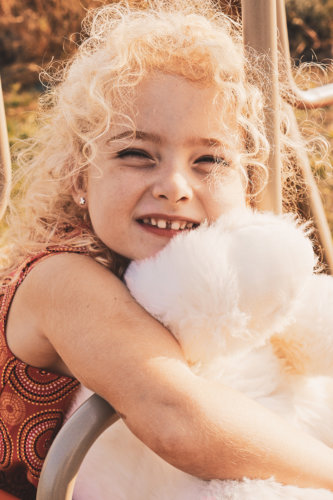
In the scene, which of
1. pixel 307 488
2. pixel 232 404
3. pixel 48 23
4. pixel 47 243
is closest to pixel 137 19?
pixel 47 243

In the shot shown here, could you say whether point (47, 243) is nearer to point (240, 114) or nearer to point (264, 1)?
point (240, 114)

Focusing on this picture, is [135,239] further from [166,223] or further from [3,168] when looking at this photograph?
[3,168]

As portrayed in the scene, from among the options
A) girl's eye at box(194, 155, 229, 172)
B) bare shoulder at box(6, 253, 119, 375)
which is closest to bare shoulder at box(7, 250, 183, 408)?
bare shoulder at box(6, 253, 119, 375)

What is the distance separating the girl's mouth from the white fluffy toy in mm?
Answer: 84

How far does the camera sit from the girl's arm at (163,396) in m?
0.78

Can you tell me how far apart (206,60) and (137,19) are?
216mm

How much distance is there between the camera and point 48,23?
16.7 ft

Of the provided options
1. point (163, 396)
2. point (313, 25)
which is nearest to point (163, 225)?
point (163, 396)

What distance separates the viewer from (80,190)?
1.17 meters

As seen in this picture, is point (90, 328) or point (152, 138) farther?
point (152, 138)

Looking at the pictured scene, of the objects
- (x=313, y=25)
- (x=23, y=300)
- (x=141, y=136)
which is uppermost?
(x=141, y=136)

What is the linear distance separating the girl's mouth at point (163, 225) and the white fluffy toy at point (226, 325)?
8cm

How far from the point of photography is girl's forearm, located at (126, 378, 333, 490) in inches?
30.4

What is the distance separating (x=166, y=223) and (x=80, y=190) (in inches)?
8.3
